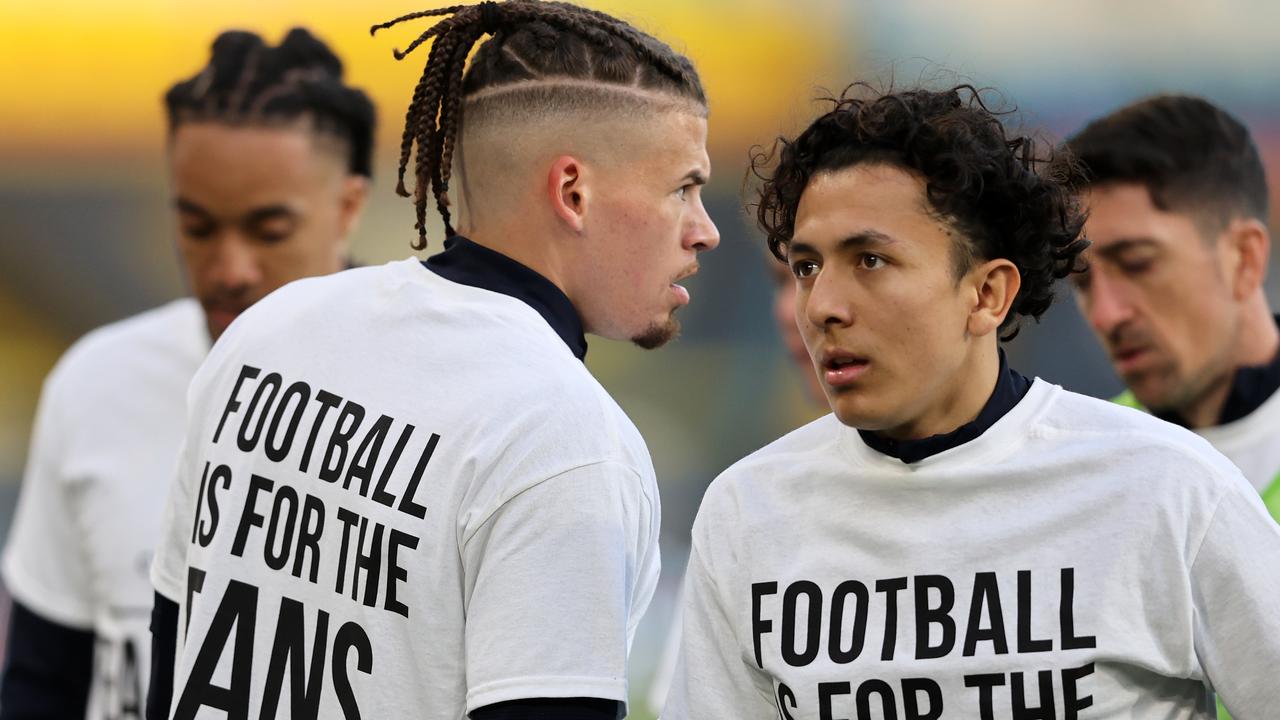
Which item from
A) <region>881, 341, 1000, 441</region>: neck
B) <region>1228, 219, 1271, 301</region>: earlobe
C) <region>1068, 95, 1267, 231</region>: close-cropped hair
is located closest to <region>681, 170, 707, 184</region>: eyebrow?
<region>881, 341, 1000, 441</region>: neck

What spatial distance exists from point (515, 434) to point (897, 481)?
49 cm

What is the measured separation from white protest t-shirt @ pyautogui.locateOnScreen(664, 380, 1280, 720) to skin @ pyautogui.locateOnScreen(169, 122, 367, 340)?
160 cm

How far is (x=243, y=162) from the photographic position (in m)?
3.38

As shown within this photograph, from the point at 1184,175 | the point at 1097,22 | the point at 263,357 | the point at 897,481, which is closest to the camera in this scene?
the point at 897,481

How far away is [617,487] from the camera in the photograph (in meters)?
1.82

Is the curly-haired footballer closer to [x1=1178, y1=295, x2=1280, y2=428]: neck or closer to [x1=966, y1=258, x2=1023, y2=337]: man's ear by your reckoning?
[x1=966, y1=258, x2=1023, y2=337]: man's ear

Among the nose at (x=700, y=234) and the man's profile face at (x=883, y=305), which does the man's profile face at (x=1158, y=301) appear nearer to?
the nose at (x=700, y=234)

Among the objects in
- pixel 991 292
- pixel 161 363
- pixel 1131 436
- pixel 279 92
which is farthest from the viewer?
pixel 161 363

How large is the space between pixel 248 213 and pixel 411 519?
1654mm

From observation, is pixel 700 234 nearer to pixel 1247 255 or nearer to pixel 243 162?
pixel 1247 255

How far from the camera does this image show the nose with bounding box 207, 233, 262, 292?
10.8 ft

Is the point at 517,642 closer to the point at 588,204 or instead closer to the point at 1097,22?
the point at 588,204

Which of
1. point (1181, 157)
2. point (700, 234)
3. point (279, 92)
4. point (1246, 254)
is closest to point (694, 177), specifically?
point (700, 234)

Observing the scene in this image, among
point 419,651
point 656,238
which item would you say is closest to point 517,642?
point 419,651
